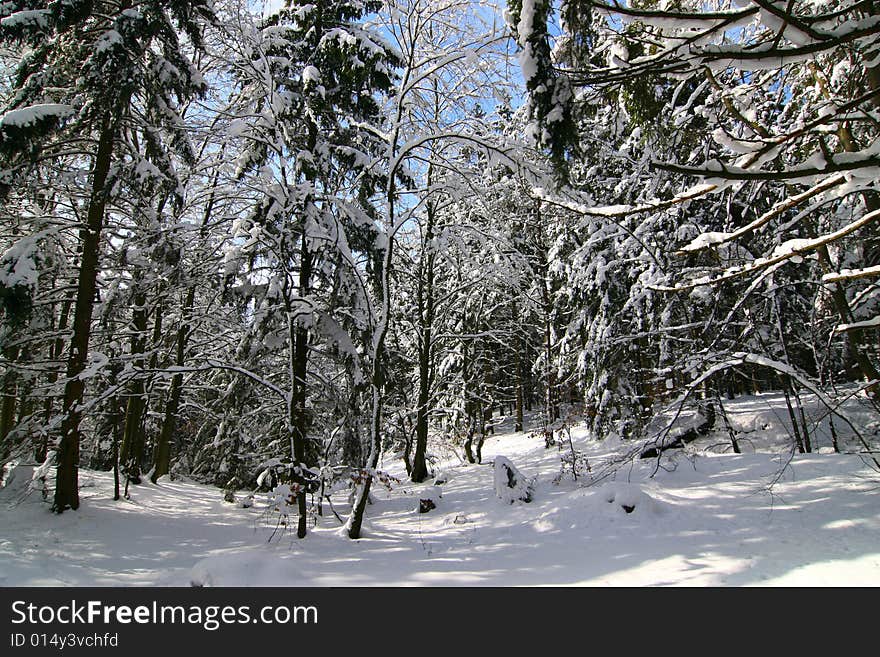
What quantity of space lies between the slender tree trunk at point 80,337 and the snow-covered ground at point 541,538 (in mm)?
512

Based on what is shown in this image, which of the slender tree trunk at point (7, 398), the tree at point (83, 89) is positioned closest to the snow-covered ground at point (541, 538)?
the slender tree trunk at point (7, 398)

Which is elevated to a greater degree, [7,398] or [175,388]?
[175,388]

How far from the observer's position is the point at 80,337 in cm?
746

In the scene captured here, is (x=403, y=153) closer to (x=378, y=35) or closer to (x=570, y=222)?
(x=378, y=35)

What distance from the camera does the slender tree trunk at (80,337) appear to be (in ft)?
23.5

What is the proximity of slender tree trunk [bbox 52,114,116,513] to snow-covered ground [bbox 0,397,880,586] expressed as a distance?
512 millimetres

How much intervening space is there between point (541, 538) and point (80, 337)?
28.0 ft

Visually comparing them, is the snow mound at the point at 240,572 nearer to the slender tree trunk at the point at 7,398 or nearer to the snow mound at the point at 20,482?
the snow mound at the point at 20,482

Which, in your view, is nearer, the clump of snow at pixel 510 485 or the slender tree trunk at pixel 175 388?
the clump of snow at pixel 510 485

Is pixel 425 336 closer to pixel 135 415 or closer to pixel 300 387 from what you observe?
pixel 300 387

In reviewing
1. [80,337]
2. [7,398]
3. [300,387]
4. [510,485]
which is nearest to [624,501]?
[510,485]

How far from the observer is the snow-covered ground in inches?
182
